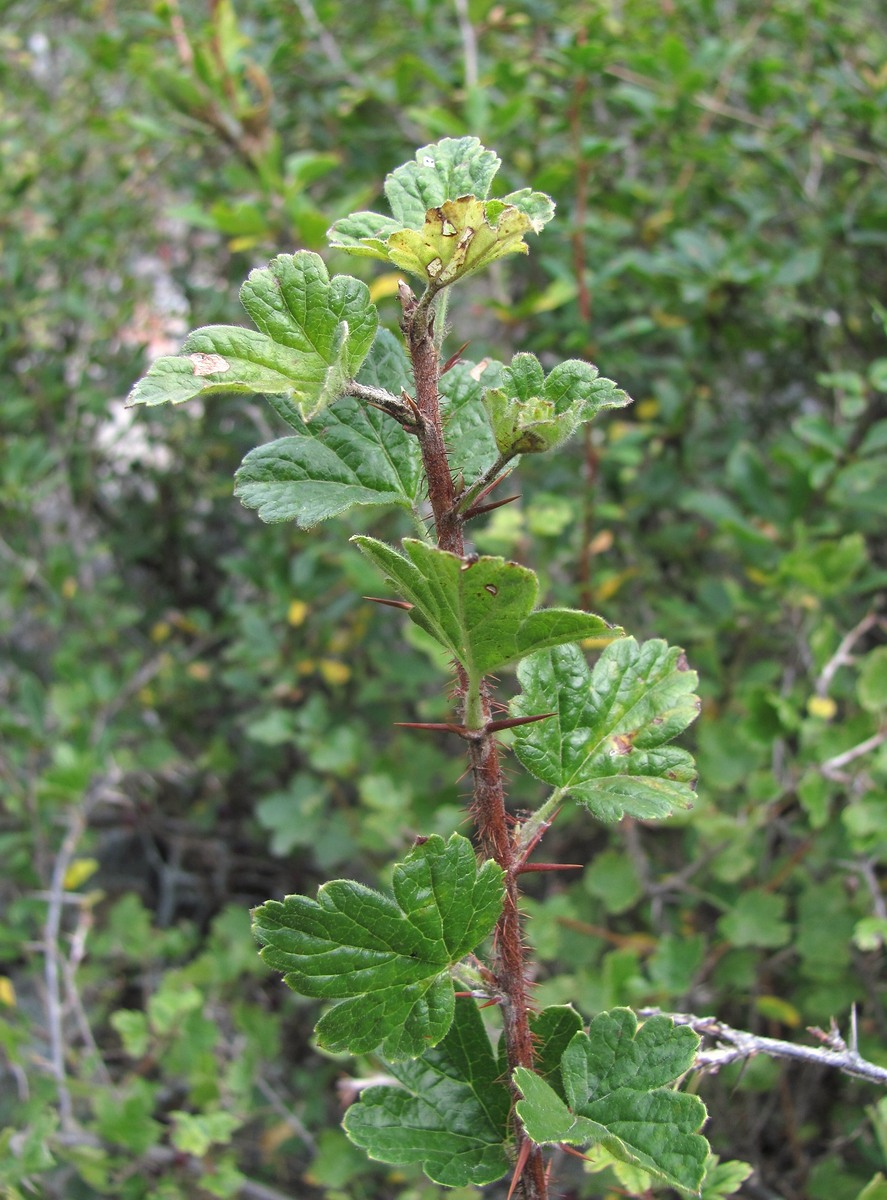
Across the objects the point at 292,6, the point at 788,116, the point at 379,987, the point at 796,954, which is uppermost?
the point at 292,6

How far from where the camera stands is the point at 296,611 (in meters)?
2.19

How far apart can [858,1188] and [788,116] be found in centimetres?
235

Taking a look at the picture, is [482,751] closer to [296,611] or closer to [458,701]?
[458,701]

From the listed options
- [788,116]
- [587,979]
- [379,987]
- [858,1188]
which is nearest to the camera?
[379,987]

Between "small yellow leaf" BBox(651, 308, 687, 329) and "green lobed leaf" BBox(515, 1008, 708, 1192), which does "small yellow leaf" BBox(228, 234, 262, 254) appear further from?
"green lobed leaf" BBox(515, 1008, 708, 1192)

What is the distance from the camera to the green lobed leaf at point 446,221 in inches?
24.9

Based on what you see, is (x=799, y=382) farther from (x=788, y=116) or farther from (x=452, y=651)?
(x=452, y=651)

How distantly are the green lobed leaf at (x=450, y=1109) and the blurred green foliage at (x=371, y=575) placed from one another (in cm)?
71

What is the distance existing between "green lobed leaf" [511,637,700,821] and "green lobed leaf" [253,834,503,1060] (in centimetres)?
13

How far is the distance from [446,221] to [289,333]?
0.48 feet

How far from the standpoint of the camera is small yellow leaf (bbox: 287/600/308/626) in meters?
2.18

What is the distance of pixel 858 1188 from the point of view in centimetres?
151

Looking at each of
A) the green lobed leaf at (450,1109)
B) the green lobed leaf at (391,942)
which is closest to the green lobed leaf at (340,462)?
the green lobed leaf at (391,942)

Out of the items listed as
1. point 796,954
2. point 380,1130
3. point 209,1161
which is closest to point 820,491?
point 796,954
